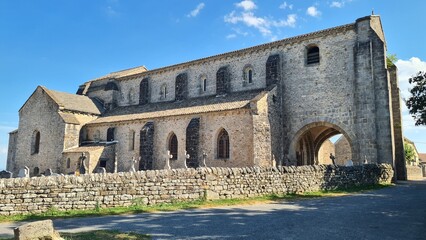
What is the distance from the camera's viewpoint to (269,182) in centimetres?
1627

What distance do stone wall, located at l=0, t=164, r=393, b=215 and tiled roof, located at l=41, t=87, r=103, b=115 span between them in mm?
22617

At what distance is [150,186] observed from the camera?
1349cm

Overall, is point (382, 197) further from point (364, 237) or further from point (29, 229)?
point (29, 229)

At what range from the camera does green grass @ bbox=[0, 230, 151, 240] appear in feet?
25.3

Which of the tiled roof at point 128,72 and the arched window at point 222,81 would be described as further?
the tiled roof at point 128,72

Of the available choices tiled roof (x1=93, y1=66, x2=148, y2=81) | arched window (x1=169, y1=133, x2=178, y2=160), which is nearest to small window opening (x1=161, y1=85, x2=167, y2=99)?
tiled roof (x1=93, y1=66, x2=148, y2=81)

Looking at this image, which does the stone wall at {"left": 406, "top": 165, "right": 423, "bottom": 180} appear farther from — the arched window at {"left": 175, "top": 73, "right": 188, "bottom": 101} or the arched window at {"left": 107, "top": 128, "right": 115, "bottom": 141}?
the arched window at {"left": 107, "top": 128, "right": 115, "bottom": 141}

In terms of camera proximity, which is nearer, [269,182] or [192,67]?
[269,182]

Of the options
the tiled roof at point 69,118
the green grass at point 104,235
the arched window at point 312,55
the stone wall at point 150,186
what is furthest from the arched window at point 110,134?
the green grass at point 104,235

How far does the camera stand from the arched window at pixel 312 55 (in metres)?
26.8

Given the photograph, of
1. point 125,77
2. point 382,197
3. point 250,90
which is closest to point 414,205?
point 382,197

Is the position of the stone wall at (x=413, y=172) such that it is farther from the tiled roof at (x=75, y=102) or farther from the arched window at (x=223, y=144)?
the tiled roof at (x=75, y=102)

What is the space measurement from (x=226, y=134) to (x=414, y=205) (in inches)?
595

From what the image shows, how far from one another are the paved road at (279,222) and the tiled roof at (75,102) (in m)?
25.2
